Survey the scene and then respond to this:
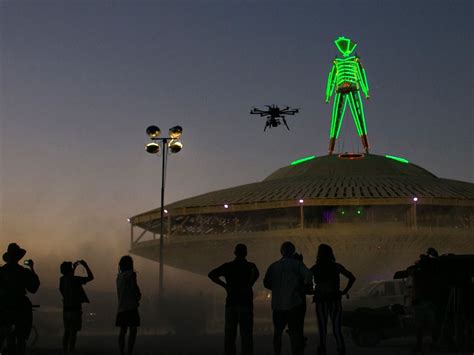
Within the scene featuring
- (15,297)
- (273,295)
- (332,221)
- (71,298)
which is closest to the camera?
(15,297)

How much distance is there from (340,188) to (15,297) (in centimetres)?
3883

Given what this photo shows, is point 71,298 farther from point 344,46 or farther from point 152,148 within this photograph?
point 344,46

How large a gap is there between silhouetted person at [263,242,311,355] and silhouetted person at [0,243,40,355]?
3.13 metres

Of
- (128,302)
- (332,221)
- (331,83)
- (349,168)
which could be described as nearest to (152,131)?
Result: (128,302)

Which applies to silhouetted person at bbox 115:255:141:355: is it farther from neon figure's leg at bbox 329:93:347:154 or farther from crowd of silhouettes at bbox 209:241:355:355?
neon figure's leg at bbox 329:93:347:154

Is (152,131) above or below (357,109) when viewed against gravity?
below

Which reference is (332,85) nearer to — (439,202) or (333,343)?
(439,202)

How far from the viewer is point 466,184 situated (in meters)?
54.0

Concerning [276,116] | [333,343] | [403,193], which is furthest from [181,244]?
[333,343]

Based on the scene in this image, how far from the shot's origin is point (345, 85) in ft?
203

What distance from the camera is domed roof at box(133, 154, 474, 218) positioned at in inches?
1822

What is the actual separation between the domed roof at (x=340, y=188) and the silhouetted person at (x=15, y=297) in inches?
1372

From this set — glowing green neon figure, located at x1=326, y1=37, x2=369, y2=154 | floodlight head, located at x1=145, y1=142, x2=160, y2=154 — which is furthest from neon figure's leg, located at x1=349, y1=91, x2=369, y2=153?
floodlight head, located at x1=145, y1=142, x2=160, y2=154

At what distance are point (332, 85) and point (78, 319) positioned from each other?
50.5m
